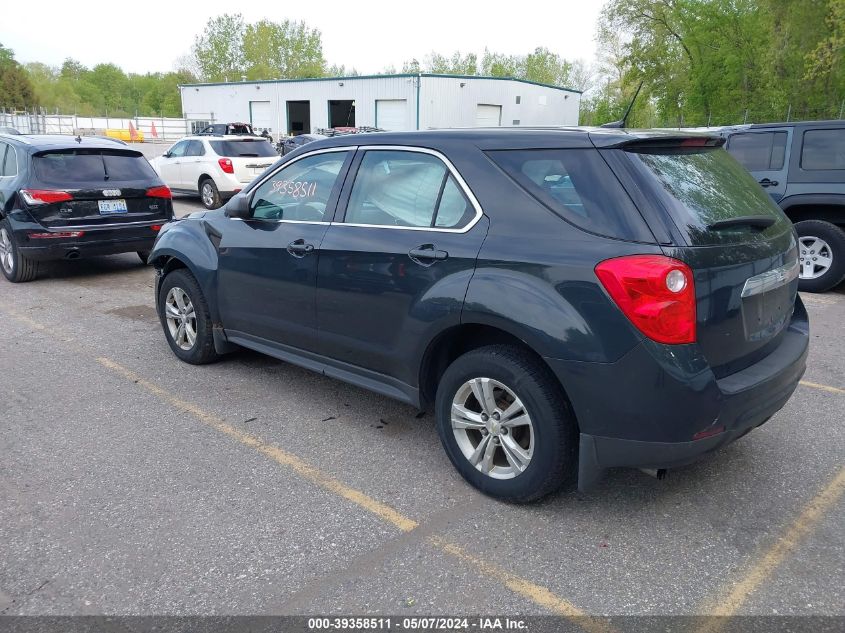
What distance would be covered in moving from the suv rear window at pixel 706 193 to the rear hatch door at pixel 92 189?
22.6ft

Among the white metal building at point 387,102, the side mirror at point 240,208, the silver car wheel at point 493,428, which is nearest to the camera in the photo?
the silver car wheel at point 493,428

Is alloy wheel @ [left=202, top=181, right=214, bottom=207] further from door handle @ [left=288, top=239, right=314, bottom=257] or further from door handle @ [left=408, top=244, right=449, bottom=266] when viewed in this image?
door handle @ [left=408, top=244, right=449, bottom=266]

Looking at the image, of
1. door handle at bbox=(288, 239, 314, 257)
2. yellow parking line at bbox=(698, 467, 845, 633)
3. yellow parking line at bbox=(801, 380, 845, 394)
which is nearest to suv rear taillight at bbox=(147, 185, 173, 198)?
door handle at bbox=(288, 239, 314, 257)

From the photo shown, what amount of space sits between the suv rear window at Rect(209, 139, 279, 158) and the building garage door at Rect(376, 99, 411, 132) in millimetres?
25433

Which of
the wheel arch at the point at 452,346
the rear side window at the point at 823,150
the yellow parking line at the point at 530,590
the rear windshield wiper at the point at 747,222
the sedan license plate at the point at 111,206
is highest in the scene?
the rear side window at the point at 823,150

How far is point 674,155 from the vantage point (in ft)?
10.5

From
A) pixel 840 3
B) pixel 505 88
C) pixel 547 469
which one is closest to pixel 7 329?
pixel 547 469

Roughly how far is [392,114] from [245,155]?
90.0ft

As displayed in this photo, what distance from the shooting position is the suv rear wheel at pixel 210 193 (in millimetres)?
14828

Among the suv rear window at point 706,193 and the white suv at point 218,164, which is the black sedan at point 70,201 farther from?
the suv rear window at point 706,193

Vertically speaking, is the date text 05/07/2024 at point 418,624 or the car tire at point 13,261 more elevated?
the car tire at point 13,261

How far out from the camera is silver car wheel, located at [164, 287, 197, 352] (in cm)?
518

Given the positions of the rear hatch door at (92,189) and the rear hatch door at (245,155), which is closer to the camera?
the rear hatch door at (92,189)

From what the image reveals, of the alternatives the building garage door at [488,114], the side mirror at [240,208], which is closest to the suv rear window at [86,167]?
the side mirror at [240,208]
